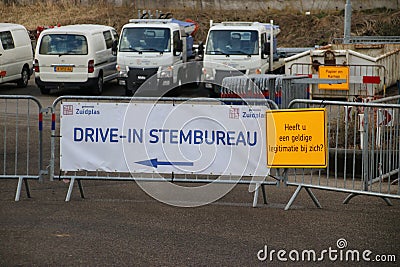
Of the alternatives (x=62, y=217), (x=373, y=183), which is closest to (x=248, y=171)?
(x=373, y=183)

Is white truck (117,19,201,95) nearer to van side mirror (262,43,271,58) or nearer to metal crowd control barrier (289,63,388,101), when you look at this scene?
van side mirror (262,43,271,58)

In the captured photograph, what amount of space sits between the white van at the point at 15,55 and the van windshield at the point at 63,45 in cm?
140

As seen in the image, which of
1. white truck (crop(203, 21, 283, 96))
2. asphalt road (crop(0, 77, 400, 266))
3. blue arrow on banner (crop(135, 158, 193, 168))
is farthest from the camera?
white truck (crop(203, 21, 283, 96))

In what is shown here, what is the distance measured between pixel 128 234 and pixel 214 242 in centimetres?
95

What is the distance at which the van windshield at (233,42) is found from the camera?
2477cm

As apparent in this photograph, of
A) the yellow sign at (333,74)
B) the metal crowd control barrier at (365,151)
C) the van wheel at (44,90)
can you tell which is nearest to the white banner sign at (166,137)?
the metal crowd control barrier at (365,151)

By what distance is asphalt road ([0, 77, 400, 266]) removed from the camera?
26.3ft

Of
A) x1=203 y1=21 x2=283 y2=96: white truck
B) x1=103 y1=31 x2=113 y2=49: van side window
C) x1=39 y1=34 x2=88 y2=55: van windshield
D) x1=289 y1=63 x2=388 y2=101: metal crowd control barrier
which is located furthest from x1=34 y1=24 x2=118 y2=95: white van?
x1=289 y1=63 x2=388 y2=101: metal crowd control barrier

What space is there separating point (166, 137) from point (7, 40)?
16499mm

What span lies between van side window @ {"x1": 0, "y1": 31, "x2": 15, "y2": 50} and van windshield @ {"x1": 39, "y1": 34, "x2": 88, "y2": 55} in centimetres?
140

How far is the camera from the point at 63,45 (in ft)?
81.5

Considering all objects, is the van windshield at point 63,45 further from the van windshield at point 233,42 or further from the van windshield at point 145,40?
the van windshield at point 233,42

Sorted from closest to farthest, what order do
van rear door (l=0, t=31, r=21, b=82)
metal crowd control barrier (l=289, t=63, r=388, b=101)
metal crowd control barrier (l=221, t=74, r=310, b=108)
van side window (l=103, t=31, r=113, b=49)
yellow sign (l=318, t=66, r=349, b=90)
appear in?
metal crowd control barrier (l=221, t=74, r=310, b=108) < metal crowd control barrier (l=289, t=63, r=388, b=101) < yellow sign (l=318, t=66, r=349, b=90) < van rear door (l=0, t=31, r=21, b=82) < van side window (l=103, t=31, r=113, b=49)

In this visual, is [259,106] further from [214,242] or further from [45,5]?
[45,5]
